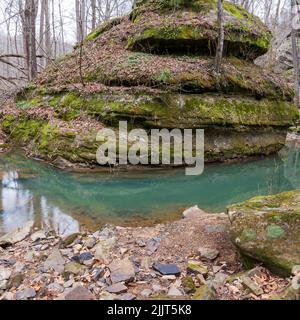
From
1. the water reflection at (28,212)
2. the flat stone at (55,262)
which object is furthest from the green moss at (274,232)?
the water reflection at (28,212)

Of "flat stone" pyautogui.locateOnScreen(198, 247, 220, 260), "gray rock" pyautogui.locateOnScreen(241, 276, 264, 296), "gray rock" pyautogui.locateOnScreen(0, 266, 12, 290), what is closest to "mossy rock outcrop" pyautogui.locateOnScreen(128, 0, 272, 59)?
"flat stone" pyautogui.locateOnScreen(198, 247, 220, 260)

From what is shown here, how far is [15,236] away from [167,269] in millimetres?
2596

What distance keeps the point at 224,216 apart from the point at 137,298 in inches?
100

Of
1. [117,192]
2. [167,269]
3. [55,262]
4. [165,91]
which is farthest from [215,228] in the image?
[165,91]

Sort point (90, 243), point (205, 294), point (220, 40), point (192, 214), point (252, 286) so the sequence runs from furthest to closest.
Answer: point (220, 40)
point (192, 214)
point (90, 243)
point (252, 286)
point (205, 294)

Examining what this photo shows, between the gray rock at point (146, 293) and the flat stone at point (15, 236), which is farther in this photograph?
the flat stone at point (15, 236)

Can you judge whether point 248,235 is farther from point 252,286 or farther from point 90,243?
point 90,243

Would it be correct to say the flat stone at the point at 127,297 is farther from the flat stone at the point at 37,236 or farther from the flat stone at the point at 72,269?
the flat stone at the point at 37,236

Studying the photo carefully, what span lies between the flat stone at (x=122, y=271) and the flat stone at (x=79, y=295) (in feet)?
1.27

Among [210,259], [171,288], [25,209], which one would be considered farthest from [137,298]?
[25,209]

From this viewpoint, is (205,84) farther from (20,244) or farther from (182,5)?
(20,244)

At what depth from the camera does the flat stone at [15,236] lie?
449 cm

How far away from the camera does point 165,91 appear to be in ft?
32.0

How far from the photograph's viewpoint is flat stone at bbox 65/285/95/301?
2.87 metres
